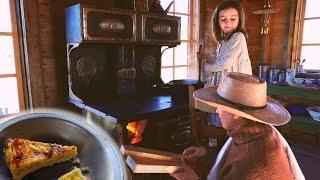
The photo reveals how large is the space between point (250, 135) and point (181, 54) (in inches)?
93.8

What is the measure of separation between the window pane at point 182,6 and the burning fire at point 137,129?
5.91ft

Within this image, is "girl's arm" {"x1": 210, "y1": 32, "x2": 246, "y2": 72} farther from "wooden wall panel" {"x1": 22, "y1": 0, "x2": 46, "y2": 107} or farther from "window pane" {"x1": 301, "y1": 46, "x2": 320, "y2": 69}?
"window pane" {"x1": 301, "y1": 46, "x2": 320, "y2": 69}

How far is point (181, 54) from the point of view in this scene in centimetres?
335

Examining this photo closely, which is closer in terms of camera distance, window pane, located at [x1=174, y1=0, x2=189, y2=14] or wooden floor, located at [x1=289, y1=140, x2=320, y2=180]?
wooden floor, located at [x1=289, y1=140, x2=320, y2=180]

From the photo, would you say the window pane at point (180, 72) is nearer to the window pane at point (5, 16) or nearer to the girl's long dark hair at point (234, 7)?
the girl's long dark hair at point (234, 7)

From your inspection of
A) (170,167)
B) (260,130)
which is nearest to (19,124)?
(170,167)

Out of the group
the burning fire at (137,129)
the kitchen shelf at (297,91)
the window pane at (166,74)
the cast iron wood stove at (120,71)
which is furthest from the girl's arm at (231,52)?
the kitchen shelf at (297,91)

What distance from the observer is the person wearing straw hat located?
0.96 metres

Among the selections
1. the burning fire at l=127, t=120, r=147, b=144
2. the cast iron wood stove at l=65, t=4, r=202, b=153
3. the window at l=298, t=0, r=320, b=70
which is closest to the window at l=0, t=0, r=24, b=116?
the cast iron wood stove at l=65, t=4, r=202, b=153

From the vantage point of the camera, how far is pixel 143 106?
188 centimetres

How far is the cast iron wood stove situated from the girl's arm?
40cm

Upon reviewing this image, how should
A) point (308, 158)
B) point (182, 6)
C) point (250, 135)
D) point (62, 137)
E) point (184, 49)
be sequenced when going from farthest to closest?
point (184, 49), point (182, 6), point (308, 158), point (250, 135), point (62, 137)

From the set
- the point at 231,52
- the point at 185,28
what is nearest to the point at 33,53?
the point at 231,52

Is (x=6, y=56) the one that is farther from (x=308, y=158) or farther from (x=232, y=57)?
(x=308, y=158)
